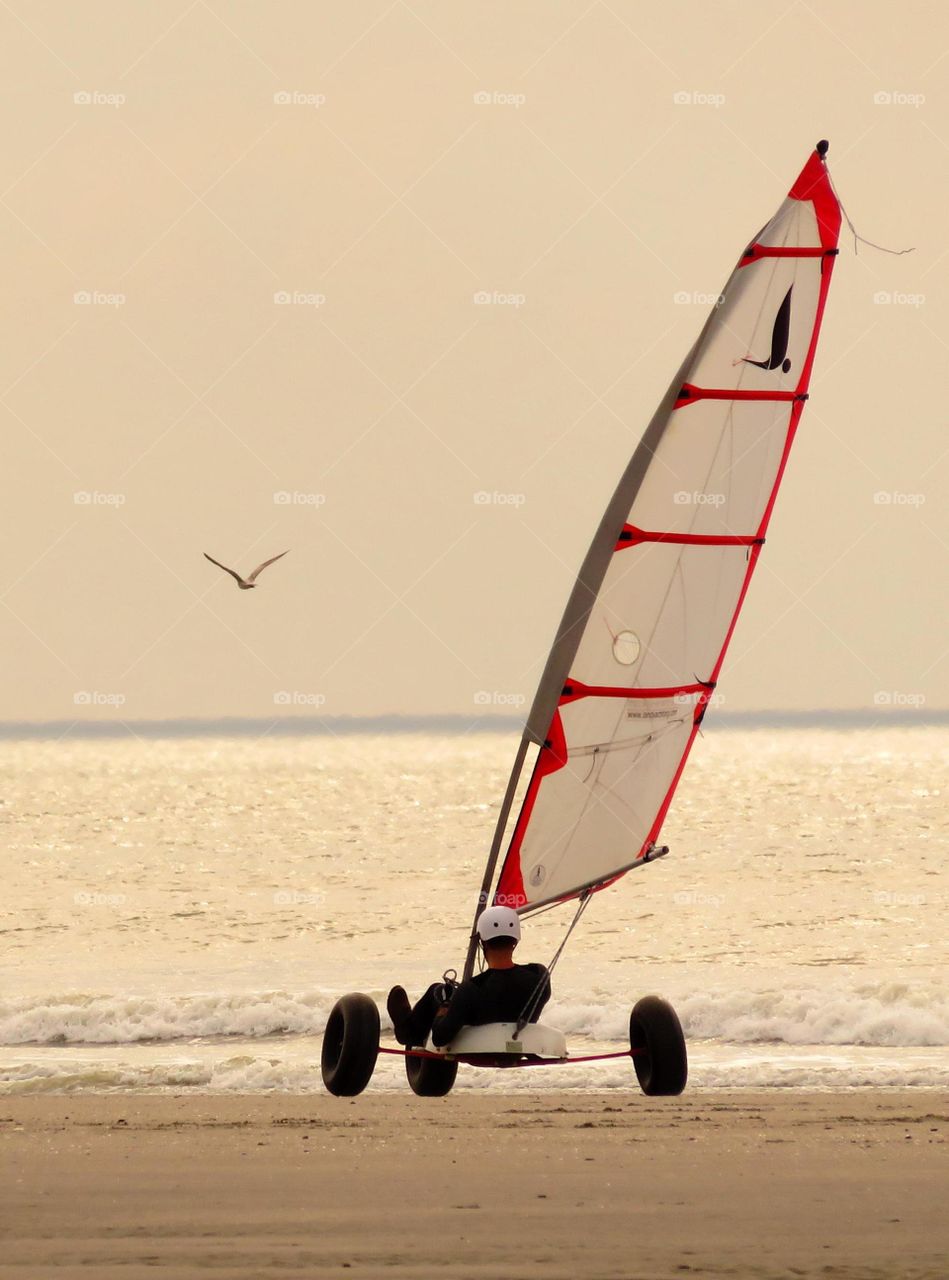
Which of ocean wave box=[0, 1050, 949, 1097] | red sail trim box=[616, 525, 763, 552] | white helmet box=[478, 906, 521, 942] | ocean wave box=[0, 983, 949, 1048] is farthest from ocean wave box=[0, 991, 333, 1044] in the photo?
red sail trim box=[616, 525, 763, 552]

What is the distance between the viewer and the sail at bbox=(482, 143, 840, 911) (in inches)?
522

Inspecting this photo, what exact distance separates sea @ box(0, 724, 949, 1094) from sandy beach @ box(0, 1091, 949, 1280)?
154cm

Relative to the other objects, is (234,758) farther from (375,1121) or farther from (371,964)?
(375,1121)

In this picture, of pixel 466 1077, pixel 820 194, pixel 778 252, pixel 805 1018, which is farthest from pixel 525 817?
pixel 805 1018

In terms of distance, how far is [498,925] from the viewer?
39.1 feet

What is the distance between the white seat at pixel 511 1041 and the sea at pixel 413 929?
4.36m

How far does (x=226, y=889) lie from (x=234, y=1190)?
32.5m

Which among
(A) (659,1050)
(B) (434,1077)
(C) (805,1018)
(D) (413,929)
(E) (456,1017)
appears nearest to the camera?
(E) (456,1017)

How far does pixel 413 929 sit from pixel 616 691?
2248cm

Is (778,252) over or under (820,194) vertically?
under

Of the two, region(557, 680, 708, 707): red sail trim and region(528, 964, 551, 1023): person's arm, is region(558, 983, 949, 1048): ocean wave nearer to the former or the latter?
region(557, 680, 708, 707): red sail trim

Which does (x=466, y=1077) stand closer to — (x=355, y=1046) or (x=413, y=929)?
(x=355, y=1046)

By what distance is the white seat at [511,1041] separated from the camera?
11617 millimetres

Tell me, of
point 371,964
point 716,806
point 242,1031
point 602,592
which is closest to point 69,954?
point 371,964
